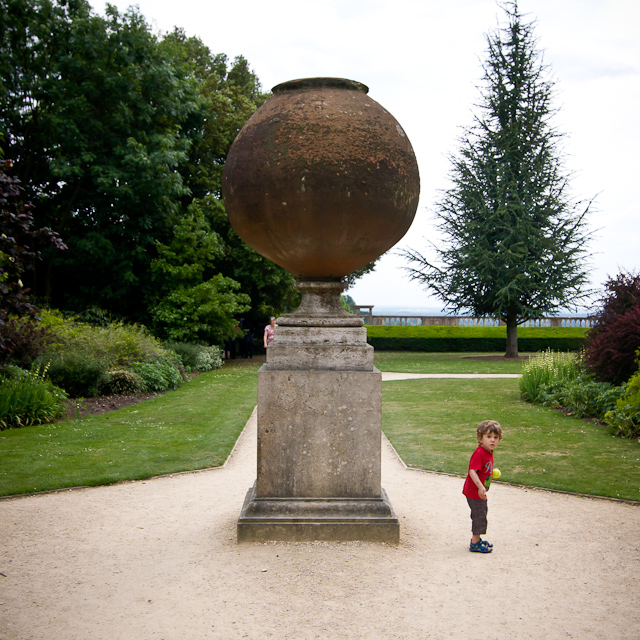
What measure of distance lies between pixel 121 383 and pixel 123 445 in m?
4.97

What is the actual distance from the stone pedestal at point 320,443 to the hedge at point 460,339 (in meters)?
23.5

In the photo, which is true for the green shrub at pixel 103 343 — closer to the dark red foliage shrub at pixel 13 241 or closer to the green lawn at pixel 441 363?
the dark red foliage shrub at pixel 13 241

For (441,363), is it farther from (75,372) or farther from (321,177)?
(321,177)

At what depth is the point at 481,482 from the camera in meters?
4.43

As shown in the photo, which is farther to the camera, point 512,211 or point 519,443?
point 512,211

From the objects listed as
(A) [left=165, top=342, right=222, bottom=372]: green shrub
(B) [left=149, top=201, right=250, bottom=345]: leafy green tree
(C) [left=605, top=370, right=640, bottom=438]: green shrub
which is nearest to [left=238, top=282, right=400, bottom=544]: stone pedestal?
(C) [left=605, top=370, right=640, bottom=438]: green shrub

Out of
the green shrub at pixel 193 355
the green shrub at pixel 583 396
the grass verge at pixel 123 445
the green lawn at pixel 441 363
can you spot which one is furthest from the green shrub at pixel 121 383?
the green lawn at pixel 441 363

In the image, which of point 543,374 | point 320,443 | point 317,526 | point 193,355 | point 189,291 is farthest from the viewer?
point 189,291

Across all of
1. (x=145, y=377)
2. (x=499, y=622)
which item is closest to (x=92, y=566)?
(x=499, y=622)

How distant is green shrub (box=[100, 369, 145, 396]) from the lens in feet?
41.1

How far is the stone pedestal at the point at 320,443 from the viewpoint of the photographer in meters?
4.62

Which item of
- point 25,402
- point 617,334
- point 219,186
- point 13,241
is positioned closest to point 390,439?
point 617,334

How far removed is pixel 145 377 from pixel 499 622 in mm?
11345

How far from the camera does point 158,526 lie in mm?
5012
